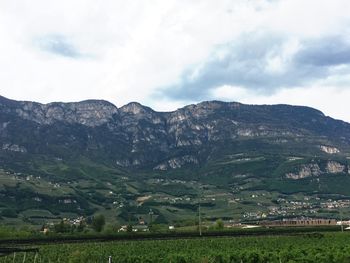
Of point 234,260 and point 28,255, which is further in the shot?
point 28,255

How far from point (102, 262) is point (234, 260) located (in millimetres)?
26950

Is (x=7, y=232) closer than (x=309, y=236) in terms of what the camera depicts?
No

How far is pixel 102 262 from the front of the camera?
95.9 m

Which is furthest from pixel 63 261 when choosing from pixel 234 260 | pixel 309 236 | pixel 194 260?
pixel 309 236

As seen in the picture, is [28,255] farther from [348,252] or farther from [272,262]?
[348,252]

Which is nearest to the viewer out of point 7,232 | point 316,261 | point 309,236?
point 316,261

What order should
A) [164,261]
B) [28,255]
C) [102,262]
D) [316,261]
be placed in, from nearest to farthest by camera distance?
[316,261], [164,261], [102,262], [28,255]

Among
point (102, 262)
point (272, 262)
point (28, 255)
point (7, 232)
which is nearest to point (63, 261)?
point (102, 262)

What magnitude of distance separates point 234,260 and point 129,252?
109ft

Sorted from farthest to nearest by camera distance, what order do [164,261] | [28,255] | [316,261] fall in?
[28,255] → [164,261] → [316,261]

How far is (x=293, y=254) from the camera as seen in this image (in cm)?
8531

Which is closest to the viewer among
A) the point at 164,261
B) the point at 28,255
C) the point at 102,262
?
the point at 164,261

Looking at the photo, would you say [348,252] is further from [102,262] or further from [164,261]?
[102,262]

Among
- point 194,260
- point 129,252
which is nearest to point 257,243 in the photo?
point 129,252
